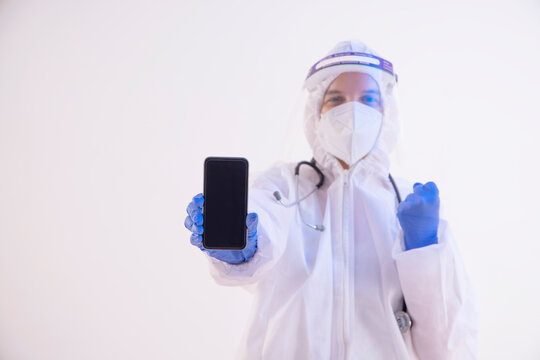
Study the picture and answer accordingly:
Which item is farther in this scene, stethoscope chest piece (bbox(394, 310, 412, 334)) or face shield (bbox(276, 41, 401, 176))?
face shield (bbox(276, 41, 401, 176))

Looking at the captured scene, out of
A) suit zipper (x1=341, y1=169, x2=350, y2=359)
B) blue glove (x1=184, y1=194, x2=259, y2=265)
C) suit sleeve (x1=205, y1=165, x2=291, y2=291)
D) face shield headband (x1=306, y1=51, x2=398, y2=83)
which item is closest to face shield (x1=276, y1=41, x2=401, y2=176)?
face shield headband (x1=306, y1=51, x2=398, y2=83)

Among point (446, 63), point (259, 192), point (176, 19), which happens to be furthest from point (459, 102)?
point (176, 19)

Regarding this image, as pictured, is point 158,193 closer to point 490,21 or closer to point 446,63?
point 446,63

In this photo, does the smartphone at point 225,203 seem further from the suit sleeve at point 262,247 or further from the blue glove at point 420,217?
the blue glove at point 420,217

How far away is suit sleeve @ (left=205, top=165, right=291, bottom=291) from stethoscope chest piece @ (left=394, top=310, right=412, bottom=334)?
35cm

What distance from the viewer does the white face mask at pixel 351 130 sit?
0.97 metres

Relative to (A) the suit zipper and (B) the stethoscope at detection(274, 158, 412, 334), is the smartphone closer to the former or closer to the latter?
(B) the stethoscope at detection(274, 158, 412, 334)

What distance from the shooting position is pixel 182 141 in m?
1.49

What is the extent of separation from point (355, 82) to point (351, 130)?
177mm

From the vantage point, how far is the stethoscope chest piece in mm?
828

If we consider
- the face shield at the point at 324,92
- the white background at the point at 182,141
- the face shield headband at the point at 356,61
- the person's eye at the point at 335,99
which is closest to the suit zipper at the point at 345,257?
the face shield at the point at 324,92

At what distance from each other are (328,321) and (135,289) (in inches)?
38.4

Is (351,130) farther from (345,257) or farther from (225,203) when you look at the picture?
(225,203)

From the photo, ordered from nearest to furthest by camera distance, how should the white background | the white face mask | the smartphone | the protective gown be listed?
the smartphone → the protective gown → the white face mask → the white background
